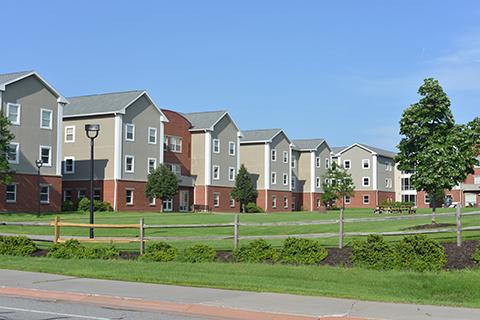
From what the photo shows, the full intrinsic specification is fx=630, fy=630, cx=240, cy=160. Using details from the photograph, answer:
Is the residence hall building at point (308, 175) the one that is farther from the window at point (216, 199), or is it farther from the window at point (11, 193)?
the window at point (11, 193)

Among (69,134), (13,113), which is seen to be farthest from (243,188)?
(13,113)

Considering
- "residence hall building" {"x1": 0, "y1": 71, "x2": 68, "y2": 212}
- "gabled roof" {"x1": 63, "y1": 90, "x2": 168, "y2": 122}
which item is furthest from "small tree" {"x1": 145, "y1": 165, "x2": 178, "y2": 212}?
"residence hall building" {"x1": 0, "y1": 71, "x2": 68, "y2": 212}

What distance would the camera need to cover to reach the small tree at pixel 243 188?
6975cm

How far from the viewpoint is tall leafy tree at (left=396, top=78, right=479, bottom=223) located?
27250 millimetres

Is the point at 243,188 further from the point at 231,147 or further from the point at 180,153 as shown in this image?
the point at 180,153

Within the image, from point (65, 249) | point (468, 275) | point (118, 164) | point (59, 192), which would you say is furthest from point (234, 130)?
point (468, 275)

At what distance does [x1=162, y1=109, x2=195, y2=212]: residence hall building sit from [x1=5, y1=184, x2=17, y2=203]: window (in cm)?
1813

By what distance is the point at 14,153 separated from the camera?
164 ft

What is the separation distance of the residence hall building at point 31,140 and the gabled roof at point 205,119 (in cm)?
1813

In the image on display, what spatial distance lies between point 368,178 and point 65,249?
79166mm

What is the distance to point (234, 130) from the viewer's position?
237ft

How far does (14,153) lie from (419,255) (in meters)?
40.5

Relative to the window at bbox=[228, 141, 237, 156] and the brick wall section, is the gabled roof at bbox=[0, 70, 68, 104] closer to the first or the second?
the brick wall section

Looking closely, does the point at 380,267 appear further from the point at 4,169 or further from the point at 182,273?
the point at 4,169
